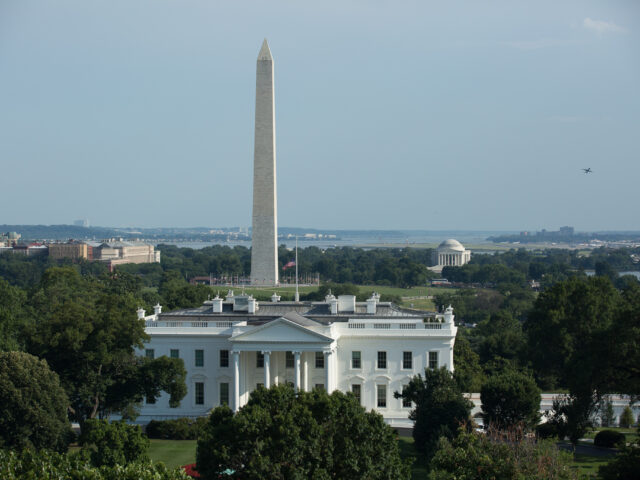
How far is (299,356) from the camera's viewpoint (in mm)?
62844

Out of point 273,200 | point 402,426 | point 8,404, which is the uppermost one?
point 273,200

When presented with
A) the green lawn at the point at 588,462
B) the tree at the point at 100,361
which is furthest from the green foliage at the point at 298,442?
the tree at the point at 100,361

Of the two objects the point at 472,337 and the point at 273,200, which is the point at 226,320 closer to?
the point at 472,337

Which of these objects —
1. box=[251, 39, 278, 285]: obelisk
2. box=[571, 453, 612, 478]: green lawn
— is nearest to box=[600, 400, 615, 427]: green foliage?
box=[571, 453, 612, 478]: green lawn

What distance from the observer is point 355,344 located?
6531 cm

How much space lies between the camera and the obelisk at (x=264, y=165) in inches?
4451

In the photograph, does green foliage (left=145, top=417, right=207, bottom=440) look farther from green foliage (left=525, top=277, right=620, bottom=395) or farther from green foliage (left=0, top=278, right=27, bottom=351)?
green foliage (left=525, top=277, right=620, bottom=395)

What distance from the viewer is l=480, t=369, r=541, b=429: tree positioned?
5381 cm

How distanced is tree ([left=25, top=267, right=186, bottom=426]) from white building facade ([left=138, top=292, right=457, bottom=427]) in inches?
216

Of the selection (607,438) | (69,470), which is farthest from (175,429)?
(607,438)

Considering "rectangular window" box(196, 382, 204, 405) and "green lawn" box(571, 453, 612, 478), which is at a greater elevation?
"rectangular window" box(196, 382, 204, 405)

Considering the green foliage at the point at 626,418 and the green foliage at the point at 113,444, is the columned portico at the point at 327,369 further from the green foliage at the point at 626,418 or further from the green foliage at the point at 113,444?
the green foliage at the point at 626,418

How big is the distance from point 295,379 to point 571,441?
53.7ft

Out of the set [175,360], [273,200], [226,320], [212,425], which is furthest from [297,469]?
[273,200]
